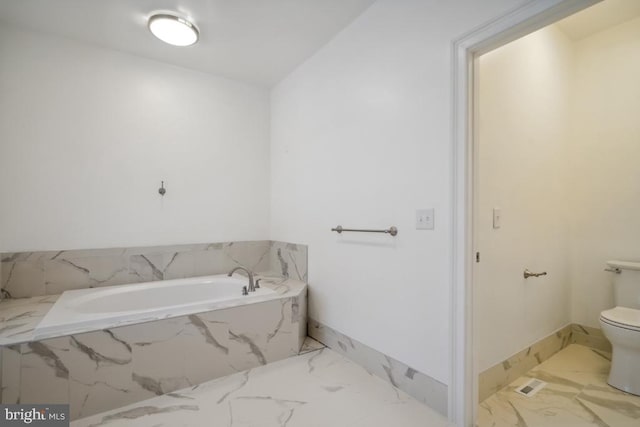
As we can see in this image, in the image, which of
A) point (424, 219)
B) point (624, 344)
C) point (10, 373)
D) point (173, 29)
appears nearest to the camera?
point (10, 373)

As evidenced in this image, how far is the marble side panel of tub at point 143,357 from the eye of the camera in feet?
4.63

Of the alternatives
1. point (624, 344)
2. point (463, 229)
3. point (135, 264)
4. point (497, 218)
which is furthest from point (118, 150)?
point (624, 344)

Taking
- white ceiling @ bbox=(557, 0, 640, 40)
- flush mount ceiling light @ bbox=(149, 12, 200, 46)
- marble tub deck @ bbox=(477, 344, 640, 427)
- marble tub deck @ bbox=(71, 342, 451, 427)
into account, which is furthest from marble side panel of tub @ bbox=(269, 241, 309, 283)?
white ceiling @ bbox=(557, 0, 640, 40)

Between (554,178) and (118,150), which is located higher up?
(118,150)

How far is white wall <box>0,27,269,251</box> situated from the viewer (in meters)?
2.11

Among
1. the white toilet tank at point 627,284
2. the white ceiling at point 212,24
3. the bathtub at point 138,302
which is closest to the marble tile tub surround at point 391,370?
the bathtub at point 138,302

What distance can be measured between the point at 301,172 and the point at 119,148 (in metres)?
1.53

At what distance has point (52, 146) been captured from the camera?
2203mm

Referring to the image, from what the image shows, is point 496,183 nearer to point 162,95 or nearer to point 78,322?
point 78,322

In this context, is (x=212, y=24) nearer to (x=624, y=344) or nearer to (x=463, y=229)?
(x=463, y=229)

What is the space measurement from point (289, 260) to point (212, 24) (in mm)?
2001

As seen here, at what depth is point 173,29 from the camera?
203cm

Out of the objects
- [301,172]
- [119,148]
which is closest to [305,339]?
[301,172]

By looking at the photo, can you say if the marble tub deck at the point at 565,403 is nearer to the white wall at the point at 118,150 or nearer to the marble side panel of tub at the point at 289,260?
the marble side panel of tub at the point at 289,260
